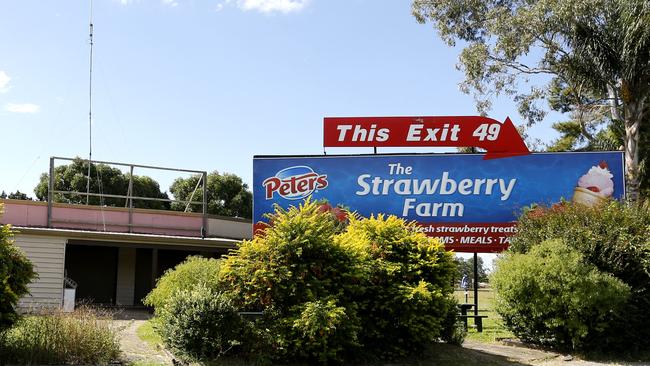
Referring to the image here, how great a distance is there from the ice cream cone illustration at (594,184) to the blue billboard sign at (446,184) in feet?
0.09

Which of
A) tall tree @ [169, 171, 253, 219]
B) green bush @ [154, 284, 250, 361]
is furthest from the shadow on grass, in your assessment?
tall tree @ [169, 171, 253, 219]

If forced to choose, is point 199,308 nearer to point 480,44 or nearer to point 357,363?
point 357,363

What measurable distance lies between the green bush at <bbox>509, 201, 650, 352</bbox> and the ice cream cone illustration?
17.8 ft

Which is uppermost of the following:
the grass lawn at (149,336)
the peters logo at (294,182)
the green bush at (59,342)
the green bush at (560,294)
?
the peters logo at (294,182)

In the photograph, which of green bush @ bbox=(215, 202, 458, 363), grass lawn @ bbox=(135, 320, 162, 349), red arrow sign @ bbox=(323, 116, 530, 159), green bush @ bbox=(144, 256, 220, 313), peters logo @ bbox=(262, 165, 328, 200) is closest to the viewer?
green bush @ bbox=(215, 202, 458, 363)

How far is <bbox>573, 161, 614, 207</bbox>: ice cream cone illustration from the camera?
62.0 ft

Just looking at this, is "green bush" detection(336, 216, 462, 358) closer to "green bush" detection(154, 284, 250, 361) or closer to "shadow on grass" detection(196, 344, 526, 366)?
"shadow on grass" detection(196, 344, 526, 366)

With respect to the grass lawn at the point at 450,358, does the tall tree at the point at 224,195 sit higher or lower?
higher

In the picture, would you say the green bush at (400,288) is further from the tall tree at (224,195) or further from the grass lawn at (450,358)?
the tall tree at (224,195)

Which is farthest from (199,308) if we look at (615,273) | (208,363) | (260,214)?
(260,214)

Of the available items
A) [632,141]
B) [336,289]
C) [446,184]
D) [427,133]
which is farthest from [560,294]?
[632,141]

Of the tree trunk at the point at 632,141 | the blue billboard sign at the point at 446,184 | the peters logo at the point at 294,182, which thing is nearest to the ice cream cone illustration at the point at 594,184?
the blue billboard sign at the point at 446,184

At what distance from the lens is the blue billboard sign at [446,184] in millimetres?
19109

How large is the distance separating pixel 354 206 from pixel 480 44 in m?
13.8
